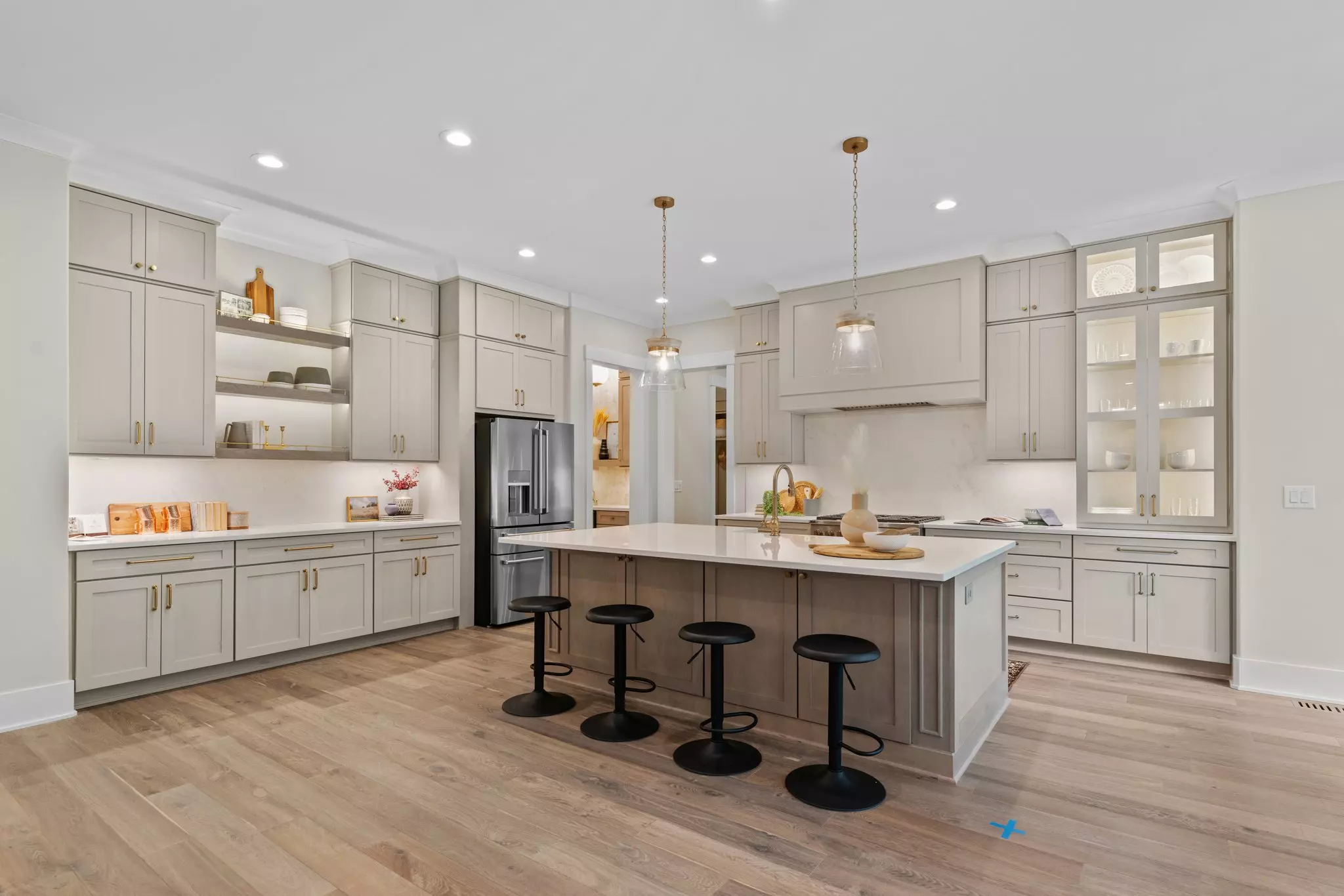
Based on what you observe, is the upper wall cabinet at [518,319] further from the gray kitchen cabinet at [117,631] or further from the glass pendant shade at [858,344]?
the glass pendant shade at [858,344]

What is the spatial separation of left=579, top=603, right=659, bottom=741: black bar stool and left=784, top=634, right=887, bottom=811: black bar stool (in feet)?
2.67

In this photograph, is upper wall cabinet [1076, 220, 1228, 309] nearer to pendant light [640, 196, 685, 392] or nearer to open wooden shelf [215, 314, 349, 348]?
pendant light [640, 196, 685, 392]

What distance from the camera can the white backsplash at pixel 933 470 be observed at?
203 inches

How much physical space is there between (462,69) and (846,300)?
12.0 ft

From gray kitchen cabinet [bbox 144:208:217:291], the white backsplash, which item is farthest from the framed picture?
the white backsplash

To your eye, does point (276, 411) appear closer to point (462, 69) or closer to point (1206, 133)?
point (462, 69)

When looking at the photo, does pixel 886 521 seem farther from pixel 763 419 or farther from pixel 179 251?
pixel 179 251

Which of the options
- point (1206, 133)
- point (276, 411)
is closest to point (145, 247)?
point (276, 411)

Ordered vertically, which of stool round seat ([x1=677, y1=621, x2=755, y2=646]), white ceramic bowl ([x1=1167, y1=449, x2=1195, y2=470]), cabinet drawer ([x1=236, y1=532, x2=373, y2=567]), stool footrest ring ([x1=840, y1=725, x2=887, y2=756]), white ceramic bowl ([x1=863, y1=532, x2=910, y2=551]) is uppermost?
white ceramic bowl ([x1=1167, y1=449, x2=1195, y2=470])

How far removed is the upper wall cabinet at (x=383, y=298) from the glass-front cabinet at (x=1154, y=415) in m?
4.90

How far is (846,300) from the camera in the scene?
5633 mm

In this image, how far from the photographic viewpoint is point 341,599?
4.72 meters

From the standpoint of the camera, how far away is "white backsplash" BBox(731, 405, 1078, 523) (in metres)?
5.17

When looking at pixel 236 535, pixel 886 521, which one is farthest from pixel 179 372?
pixel 886 521
